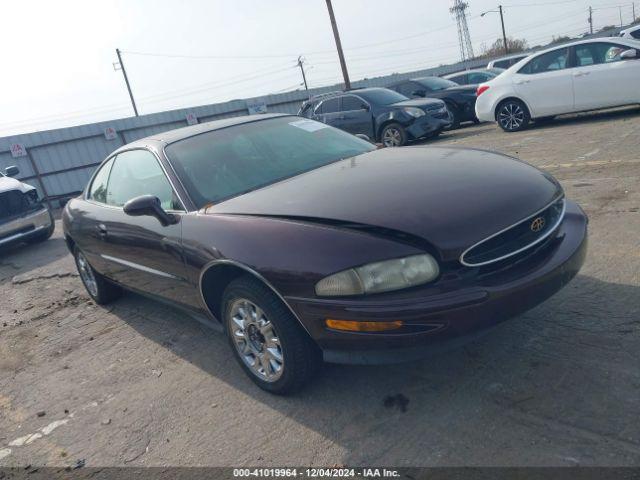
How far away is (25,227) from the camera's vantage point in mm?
8781

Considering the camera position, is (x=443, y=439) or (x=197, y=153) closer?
(x=443, y=439)

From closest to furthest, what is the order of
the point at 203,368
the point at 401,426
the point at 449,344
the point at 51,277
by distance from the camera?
the point at 449,344 → the point at 401,426 → the point at 203,368 → the point at 51,277

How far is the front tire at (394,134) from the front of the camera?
11.7 metres

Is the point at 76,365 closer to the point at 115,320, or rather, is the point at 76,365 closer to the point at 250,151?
the point at 115,320

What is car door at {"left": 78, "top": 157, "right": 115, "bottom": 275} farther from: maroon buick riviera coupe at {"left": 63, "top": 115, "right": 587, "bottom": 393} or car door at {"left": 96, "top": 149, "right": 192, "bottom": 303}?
maroon buick riviera coupe at {"left": 63, "top": 115, "right": 587, "bottom": 393}

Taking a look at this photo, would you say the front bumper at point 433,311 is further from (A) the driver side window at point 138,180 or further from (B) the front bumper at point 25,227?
(B) the front bumper at point 25,227

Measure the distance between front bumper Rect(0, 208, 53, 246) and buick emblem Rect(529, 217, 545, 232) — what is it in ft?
27.8

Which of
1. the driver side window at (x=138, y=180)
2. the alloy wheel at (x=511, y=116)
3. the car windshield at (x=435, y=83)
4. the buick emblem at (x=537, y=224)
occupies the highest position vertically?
the driver side window at (x=138, y=180)

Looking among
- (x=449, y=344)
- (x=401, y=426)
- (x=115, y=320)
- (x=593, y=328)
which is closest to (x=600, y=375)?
(x=593, y=328)

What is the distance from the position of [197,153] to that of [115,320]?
2.01 metres

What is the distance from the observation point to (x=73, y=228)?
4922 mm

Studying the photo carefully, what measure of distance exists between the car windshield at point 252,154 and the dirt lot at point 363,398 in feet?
3.82

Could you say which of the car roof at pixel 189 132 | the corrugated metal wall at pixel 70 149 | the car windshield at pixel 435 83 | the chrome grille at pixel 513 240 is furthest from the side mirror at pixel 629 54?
the corrugated metal wall at pixel 70 149

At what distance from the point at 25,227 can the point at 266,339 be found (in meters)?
7.56
